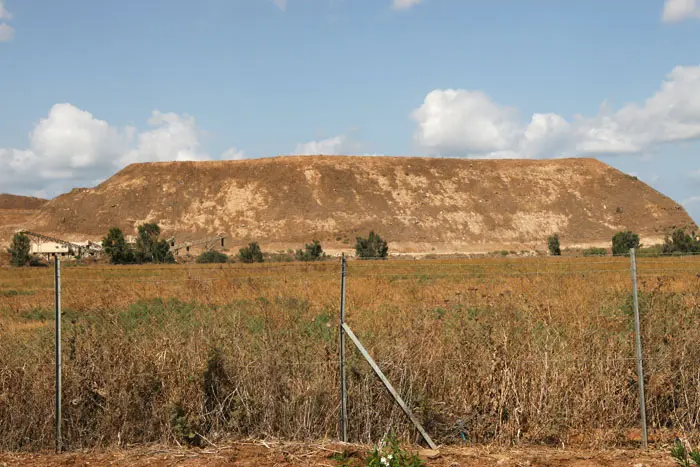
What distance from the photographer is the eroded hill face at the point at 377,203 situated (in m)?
82.4

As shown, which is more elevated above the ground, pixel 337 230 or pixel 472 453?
pixel 337 230

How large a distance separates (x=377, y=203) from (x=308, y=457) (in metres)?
81.2

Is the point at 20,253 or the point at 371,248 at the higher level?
the point at 20,253

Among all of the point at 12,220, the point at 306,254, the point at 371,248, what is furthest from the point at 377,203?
the point at 12,220

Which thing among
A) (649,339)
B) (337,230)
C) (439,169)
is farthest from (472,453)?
(439,169)

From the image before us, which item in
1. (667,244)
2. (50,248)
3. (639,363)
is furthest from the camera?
(50,248)

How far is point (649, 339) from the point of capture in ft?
26.3

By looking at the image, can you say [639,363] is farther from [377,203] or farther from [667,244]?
[377,203]

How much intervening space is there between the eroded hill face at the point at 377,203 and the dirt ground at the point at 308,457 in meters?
69.5

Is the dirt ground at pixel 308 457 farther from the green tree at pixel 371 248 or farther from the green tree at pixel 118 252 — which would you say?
the green tree at pixel 371 248

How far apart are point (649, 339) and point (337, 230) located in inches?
2879

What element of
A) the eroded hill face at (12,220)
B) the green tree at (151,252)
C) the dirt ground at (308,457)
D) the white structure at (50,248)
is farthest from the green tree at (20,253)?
the dirt ground at (308,457)

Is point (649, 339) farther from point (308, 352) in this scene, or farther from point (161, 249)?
point (161, 249)

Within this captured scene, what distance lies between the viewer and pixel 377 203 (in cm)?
8738
